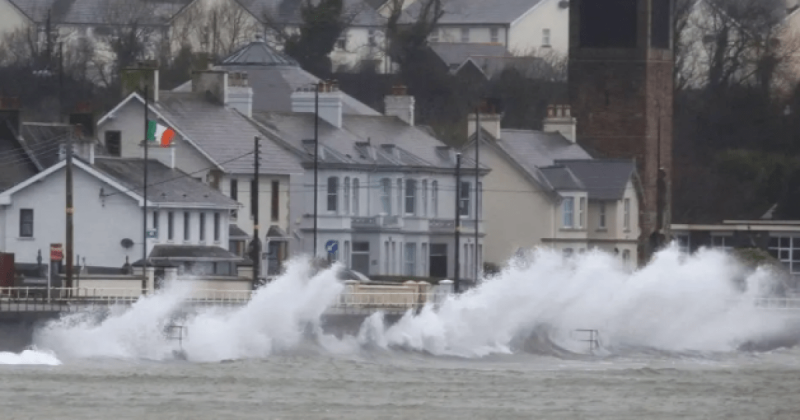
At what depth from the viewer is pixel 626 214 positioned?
12000 cm

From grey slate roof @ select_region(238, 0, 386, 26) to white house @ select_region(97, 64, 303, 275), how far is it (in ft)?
148

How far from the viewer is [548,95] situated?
146m

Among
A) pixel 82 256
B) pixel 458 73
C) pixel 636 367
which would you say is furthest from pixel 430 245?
pixel 458 73

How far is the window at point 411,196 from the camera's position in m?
110

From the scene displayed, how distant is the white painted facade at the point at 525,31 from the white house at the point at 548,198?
43.4m

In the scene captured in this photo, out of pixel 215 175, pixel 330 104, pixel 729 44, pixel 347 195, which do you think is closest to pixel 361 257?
pixel 347 195

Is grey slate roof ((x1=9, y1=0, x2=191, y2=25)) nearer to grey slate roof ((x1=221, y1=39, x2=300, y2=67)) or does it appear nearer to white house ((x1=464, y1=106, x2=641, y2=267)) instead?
grey slate roof ((x1=221, y1=39, x2=300, y2=67))

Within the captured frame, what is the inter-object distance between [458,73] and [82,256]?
5822 centimetres

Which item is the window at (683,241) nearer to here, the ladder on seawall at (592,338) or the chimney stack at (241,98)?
the chimney stack at (241,98)

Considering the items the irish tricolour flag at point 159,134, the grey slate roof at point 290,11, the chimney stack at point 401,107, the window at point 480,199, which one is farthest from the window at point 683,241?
the grey slate roof at point 290,11

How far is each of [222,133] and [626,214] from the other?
21672 mm

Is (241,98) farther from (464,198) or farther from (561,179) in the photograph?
(561,179)

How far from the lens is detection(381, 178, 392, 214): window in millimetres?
108375

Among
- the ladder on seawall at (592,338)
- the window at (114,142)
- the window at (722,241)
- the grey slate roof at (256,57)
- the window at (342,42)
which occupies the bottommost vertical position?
the ladder on seawall at (592,338)
